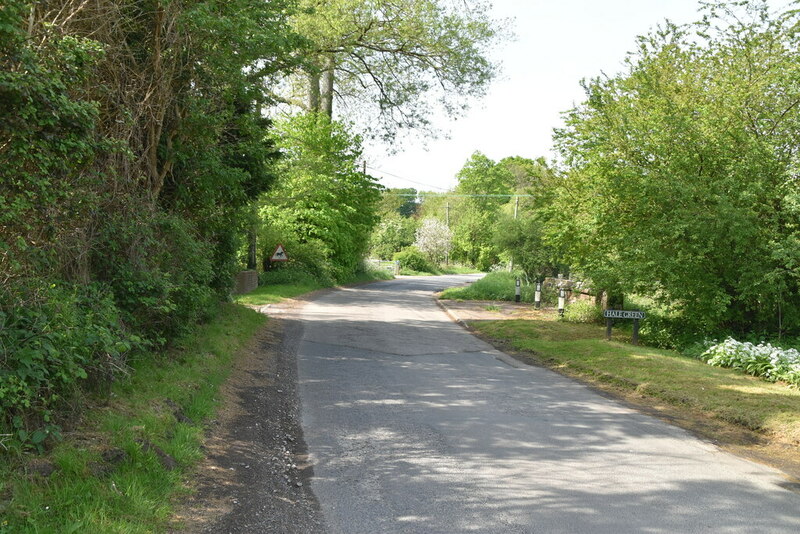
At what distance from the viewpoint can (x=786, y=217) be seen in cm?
1322

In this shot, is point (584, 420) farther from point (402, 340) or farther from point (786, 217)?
point (786, 217)

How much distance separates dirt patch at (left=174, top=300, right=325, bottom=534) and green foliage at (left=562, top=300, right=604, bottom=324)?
11.6 meters

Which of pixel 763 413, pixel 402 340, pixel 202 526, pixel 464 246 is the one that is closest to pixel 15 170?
pixel 202 526

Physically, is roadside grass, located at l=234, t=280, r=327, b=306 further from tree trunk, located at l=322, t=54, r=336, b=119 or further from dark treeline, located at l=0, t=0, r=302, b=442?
dark treeline, located at l=0, t=0, r=302, b=442

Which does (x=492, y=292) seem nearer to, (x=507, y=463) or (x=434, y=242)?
(x=507, y=463)

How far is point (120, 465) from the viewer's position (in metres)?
4.93

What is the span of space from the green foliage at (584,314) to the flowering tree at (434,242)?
50869 mm

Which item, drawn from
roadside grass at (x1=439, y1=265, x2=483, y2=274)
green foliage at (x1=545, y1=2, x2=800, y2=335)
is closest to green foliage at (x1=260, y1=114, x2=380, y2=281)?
green foliage at (x1=545, y1=2, x2=800, y2=335)

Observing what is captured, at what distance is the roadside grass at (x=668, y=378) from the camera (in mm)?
8281

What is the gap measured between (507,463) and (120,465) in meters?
3.37

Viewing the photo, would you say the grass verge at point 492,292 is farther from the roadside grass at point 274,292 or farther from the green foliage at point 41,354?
the green foliage at point 41,354

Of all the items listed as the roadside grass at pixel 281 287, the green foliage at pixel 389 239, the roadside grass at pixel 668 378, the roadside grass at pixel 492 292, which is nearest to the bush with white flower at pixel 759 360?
the roadside grass at pixel 668 378

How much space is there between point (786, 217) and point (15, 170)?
44.4 feet

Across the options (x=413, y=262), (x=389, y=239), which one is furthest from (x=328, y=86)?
(x=389, y=239)
